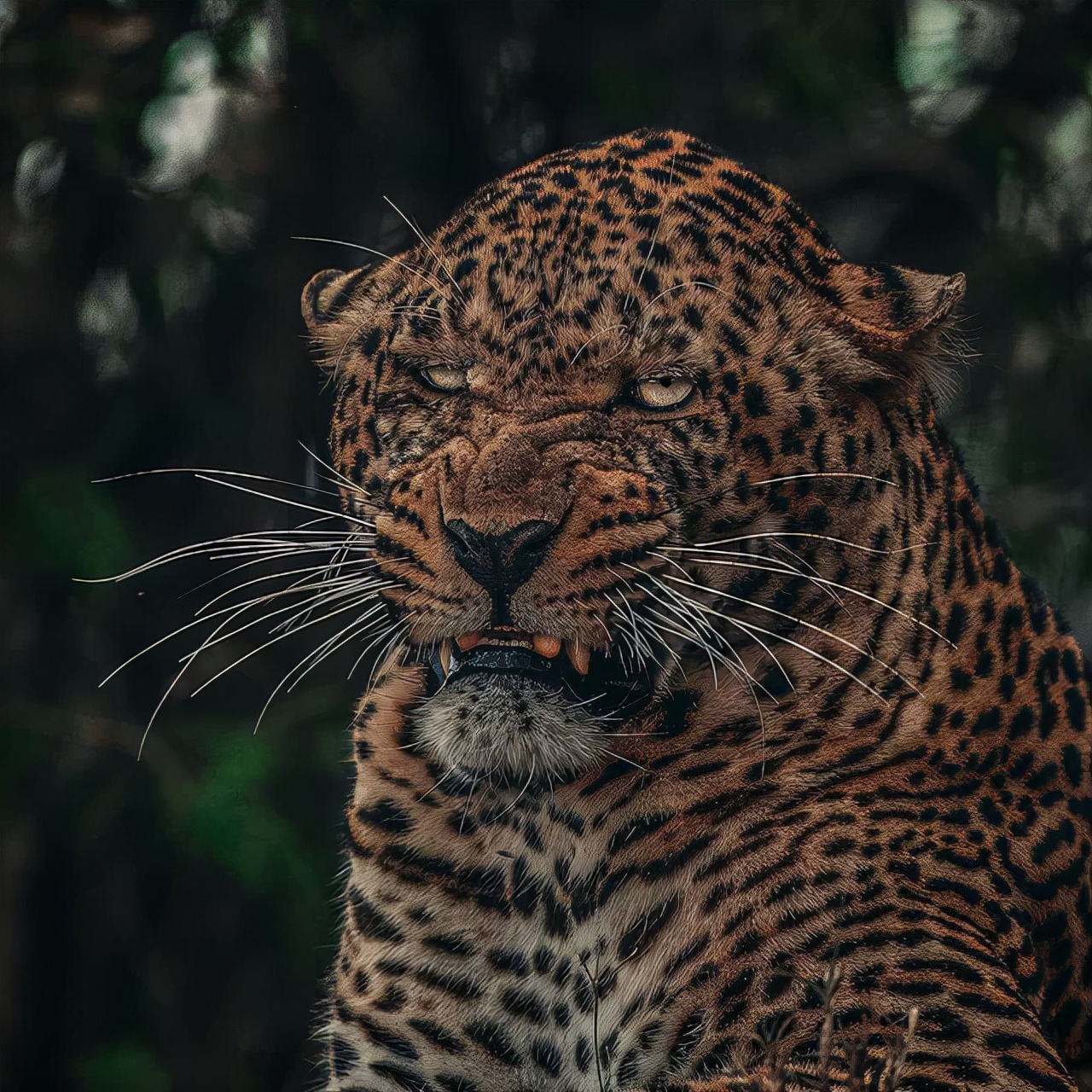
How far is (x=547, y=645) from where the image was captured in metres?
3.10

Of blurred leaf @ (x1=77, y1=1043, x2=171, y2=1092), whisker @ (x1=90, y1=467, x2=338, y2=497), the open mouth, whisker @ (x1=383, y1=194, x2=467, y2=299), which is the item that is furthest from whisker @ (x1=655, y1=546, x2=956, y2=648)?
blurred leaf @ (x1=77, y1=1043, x2=171, y2=1092)

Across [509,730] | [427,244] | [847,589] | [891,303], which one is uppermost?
[427,244]

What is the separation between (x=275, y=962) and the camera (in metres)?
4.07

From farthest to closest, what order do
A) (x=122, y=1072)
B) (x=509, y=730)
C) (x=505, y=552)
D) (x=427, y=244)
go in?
1. (x=122, y=1072)
2. (x=427, y=244)
3. (x=509, y=730)
4. (x=505, y=552)

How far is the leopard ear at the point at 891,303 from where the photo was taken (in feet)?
11.2

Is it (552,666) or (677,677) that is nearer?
(552,666)

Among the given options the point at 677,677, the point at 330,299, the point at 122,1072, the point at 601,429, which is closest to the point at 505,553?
the point at 601,429

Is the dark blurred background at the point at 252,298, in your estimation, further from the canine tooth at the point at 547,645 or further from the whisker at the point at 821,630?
the canine tooth at the point at 547,645

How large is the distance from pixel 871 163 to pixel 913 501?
1068mm

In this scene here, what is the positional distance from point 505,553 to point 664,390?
599 millimetres

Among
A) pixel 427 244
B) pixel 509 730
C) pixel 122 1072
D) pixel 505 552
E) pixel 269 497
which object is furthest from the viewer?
pixel 122 1072

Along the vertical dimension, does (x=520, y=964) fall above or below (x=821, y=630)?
below

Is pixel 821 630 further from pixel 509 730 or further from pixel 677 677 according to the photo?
pixel 509 730

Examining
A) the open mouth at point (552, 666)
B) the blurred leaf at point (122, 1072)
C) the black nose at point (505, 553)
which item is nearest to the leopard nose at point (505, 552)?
the black nose at point (505, 553)
